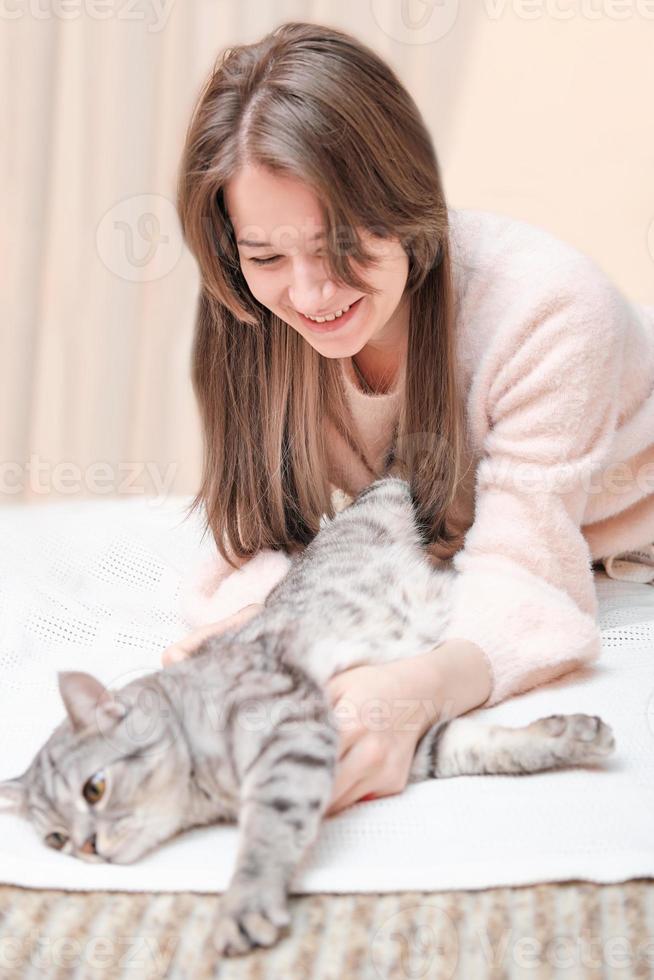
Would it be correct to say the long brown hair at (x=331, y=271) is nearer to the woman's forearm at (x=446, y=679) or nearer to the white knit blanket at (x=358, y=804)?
the white knit blanket at (x=358, y=804)

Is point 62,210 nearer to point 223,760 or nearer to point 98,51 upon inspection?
point 98,51

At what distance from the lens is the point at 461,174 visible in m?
2.95

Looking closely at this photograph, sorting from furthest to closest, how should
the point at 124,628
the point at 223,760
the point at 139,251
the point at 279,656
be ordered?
the point at 139,251 → the point at 124,628 → the point at 279,656 → the point at 223,760

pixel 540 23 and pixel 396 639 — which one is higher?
pixel 540 23

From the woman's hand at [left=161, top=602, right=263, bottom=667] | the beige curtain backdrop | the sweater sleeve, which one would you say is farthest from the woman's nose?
the beige curtain backdrop

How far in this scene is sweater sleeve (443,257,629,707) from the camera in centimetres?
137

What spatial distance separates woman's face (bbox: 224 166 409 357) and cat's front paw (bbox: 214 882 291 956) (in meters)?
0.71

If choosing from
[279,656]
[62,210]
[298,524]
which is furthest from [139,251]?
[279,656]

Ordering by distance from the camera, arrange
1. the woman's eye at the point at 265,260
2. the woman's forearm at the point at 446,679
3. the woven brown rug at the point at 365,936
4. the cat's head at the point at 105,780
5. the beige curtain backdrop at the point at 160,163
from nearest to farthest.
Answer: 1. the woven brown rug at the point at 365,936
2. the cat's head at the point at 105,780
3. the woman's forearm at the point at 446,679
4. the woman's eye at the point at 265,260
5. the beige curtain backdrop at the point at 160,163

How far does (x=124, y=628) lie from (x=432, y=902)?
2.55 ft

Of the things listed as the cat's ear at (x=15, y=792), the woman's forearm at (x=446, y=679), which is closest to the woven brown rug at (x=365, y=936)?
the cat's ear at (x=15, y=792)

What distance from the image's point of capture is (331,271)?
127 cm

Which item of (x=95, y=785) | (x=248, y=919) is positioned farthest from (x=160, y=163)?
(x=248, y=919)

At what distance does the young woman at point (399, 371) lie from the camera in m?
1.25
